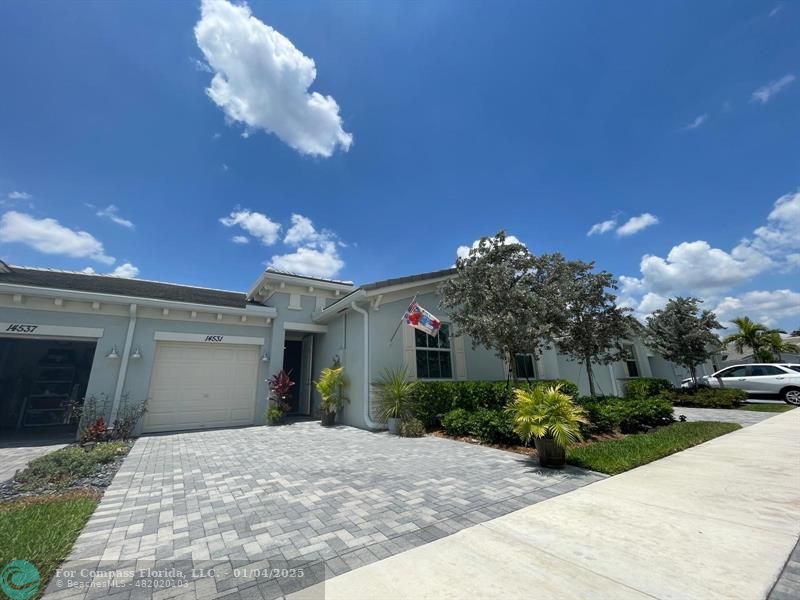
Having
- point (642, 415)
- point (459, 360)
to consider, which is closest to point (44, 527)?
point (459, 360)

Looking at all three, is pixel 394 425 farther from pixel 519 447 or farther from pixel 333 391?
pixel 519 447

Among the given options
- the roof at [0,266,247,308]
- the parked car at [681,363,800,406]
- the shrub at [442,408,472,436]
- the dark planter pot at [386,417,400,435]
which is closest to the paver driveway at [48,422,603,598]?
the shrub at [442,408,472,436]

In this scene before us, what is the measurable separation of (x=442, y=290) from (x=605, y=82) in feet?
25.1

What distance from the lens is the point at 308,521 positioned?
3393mm

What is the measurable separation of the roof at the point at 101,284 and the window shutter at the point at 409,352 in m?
6.16

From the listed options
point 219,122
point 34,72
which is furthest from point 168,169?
point 34,72

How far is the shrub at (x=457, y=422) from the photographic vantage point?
796 cm

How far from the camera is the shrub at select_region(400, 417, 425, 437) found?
27.6ft

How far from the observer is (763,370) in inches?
529

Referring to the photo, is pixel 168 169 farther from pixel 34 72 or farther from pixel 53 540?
pixel 53 540

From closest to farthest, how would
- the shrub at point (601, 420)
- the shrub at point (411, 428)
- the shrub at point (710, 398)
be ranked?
1. the shrub at point (601, 420)
2. the shrub at point (411, 428)
3. the shrub at point (710, 398)

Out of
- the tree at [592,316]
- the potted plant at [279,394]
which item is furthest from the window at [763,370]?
the potted plant at [279,394]

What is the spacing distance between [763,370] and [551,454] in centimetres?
1554

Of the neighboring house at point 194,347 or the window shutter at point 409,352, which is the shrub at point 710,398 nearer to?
the neighboring house at point 194,347
